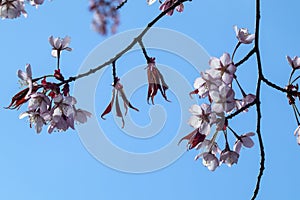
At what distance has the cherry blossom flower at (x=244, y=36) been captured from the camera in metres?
3.39

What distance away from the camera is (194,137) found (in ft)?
11.0

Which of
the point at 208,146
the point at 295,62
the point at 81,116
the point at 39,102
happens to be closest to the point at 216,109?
the point at 208,146

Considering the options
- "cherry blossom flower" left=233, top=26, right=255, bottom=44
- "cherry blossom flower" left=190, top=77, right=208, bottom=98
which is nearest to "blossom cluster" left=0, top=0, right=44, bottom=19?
"cherry blossom flower" left=190, top=77, right=208, bottom=98

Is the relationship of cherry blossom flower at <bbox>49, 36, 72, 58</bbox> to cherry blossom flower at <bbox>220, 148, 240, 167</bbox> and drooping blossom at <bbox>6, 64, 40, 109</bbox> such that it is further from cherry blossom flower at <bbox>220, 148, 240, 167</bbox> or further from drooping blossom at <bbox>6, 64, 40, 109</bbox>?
cherry blossom flower at <bbox>220, 148, 240, 167</bbox>

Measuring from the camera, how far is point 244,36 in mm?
3422

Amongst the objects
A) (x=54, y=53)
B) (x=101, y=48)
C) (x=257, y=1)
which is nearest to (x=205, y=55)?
(x=257, y=1)

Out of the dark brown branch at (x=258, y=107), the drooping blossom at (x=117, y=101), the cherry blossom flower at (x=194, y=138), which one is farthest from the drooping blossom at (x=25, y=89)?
the dark brown branch at (x=258, y=107)

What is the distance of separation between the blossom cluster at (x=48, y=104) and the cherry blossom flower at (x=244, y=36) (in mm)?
1220

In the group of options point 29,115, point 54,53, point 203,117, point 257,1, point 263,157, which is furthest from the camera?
point 54,53

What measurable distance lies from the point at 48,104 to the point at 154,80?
744mm

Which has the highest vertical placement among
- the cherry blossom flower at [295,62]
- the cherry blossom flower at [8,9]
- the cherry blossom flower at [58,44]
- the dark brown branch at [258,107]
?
the cherry blossom flower at [8,9]

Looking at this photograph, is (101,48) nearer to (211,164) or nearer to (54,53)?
(54,53)

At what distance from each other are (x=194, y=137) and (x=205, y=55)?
59cm

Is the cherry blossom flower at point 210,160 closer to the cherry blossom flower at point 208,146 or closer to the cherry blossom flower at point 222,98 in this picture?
the cherry blossom flower at point 208,146
